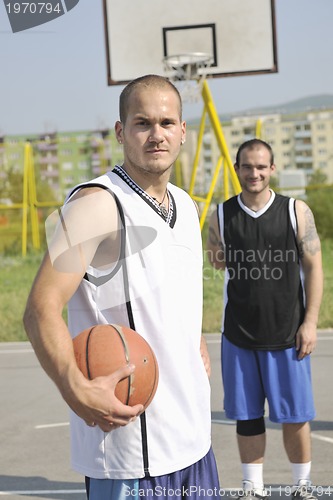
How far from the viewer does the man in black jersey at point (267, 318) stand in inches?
199

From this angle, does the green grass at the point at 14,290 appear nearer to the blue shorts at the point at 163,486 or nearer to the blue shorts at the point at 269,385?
the blue shorts at the point at 269,385

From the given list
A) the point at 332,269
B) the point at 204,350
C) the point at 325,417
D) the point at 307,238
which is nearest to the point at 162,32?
the point at 332,269

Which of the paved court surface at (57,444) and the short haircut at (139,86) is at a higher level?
the short haircut at (139,86)

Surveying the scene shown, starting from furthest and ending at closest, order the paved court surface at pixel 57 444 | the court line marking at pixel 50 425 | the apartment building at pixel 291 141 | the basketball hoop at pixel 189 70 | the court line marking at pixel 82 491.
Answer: the apartment building at pixel 291 141
the basketball hoop at pixel 189 70
the court line marking at pixel 50 425
the paved court surface at pixel 57 444
the court line marking at pixel 82 491

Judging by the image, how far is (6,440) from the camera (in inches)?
265

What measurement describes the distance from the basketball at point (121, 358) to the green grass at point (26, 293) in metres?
9.18

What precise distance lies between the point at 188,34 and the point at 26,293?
571cm

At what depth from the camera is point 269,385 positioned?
505cm

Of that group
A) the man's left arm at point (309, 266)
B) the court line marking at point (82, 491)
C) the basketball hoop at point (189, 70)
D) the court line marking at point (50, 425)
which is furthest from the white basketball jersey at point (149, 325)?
the basketball hoop at point (189, 70)

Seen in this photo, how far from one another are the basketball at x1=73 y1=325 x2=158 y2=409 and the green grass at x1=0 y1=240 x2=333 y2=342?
30.1ft

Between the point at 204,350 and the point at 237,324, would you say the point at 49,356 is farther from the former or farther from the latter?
the point at 237,324

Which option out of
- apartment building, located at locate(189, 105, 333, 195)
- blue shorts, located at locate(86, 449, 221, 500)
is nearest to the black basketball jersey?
blue shorts, located at locate(86, 449, 221, 500)

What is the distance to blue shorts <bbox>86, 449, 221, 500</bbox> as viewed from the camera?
9.20ft

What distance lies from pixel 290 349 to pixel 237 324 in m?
0.34
